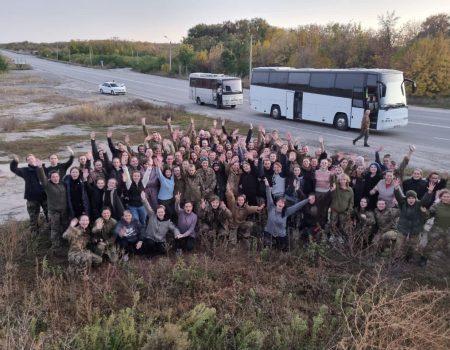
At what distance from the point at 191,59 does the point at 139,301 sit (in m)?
53.7

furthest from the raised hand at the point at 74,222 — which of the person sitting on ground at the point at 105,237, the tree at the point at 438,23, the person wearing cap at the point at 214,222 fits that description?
the tree at the point at 438,23

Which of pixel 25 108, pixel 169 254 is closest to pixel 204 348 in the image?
pixel 169 254

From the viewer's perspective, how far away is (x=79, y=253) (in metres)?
6.72

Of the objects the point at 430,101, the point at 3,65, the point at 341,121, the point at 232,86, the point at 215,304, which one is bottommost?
the point at 215,304

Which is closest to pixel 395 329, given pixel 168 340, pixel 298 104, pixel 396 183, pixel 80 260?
pixel 168 340

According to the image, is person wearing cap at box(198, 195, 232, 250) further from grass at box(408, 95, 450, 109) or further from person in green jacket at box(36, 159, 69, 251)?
grass at box(408, 95, 450, 109)

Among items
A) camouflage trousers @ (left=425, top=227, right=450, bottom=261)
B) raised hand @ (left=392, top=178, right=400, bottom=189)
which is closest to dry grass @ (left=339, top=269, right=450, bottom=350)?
camouflage trousers @ (left=425, top=227, right=450, bottom=261)

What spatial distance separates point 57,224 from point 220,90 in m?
22.9

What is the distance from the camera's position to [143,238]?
288 inches

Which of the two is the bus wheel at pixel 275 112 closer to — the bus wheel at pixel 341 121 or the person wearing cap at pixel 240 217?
the bus wheel at pixel 341 121

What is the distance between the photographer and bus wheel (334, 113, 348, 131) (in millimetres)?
20672

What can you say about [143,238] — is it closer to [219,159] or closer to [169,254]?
[169,254]

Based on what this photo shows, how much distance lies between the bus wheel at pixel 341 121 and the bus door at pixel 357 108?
43cm

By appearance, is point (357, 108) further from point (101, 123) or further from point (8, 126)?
point (8, 126)
